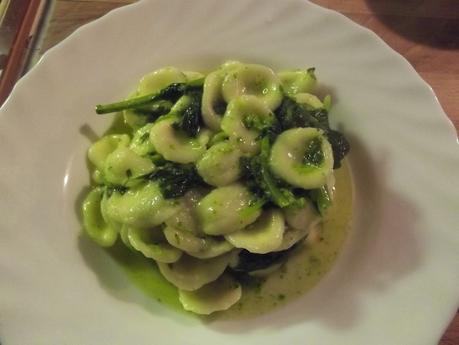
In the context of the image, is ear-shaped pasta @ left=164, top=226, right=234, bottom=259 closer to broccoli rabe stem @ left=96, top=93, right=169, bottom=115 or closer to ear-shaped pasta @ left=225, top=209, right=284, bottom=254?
ear-shaped pasta @ left=225, top=209, right=284, bottom=254

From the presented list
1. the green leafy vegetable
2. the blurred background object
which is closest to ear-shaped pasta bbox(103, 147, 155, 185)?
the green leafy vegetable

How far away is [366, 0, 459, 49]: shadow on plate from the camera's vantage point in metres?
2.19

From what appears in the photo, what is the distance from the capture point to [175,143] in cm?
161

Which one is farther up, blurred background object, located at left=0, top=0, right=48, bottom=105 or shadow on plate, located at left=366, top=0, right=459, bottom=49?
blurred background object, located at left=0, top=0, right=48, bottom=105

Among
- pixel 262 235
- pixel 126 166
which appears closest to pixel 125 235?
pixel 126 166

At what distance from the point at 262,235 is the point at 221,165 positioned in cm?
23

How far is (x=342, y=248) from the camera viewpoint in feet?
5.68

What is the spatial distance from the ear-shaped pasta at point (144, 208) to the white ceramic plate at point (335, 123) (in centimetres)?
19

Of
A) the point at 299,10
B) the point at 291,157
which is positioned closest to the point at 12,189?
the point at 291,157

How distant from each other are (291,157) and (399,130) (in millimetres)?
439

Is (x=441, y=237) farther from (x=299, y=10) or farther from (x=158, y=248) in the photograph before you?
(x=299, y=10)

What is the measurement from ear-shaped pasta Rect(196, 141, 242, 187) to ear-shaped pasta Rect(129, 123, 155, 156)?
201mm

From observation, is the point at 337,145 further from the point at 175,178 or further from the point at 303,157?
the point at 175,178

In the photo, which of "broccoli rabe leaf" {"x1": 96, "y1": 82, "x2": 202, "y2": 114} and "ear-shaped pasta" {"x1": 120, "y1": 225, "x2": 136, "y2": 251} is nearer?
"ear-shaped pasta" {"x1": 120, "y1": 225, "x2": 136, "y2": 251}
